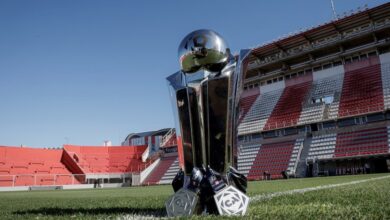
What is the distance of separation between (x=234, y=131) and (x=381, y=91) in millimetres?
29289

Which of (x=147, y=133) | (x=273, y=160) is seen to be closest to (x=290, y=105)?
(x=273, y=160)

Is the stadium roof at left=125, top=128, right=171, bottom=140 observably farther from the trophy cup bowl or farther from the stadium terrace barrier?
the trophy cup bowl

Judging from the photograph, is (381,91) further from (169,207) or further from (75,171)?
(75,171)

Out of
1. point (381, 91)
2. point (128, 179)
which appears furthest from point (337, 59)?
point (128, 179)

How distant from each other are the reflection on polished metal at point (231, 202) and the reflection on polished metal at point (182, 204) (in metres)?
0.25

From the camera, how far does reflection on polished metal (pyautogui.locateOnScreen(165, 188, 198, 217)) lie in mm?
3316

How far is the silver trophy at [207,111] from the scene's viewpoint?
12.1 feet

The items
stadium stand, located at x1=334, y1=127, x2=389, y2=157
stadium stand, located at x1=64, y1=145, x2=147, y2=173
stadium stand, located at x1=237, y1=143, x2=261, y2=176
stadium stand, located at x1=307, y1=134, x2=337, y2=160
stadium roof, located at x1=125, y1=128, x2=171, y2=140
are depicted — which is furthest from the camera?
stadium roof, located at x1=125, y1=128, x2=171, y2=140

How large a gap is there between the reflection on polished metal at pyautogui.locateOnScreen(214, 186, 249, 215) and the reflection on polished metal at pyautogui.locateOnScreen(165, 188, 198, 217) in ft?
0.81

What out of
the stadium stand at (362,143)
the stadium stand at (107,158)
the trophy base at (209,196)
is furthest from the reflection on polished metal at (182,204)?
the stadium stand at (107,158)

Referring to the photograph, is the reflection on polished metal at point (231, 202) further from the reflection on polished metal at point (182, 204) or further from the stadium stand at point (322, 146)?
the stadium stand at point (322, 146)

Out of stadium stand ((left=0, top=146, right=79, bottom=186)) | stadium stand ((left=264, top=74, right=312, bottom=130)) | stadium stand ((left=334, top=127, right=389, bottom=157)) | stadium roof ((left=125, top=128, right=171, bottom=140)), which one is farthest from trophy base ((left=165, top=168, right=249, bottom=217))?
stadium roof ((left=125, top=128, right=171, bottom=140))

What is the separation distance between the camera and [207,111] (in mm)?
3805

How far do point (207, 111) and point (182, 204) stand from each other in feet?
3.48
